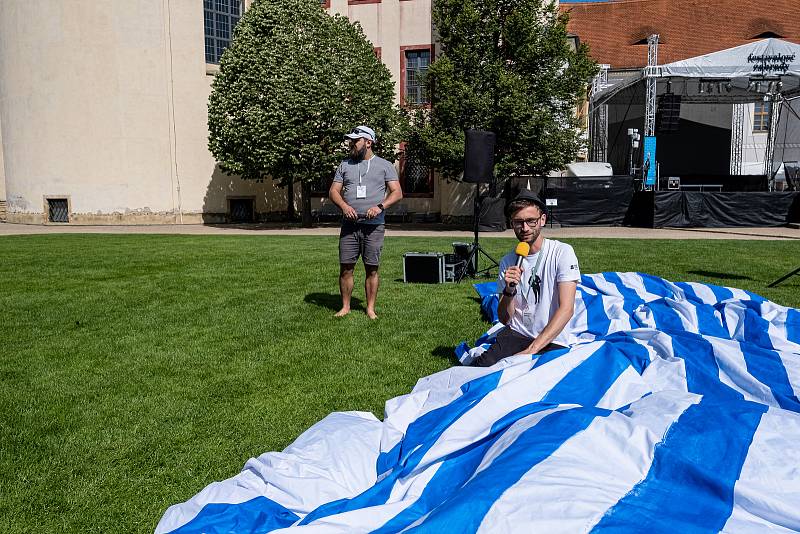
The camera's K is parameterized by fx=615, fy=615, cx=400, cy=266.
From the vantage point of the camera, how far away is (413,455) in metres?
2.73

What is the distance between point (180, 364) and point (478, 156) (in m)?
5.34

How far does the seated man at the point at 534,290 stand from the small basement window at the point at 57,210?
28.2 metres

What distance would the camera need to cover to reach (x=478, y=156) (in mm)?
8828

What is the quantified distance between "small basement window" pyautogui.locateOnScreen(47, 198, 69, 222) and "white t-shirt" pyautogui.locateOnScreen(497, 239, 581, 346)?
28.2 metres

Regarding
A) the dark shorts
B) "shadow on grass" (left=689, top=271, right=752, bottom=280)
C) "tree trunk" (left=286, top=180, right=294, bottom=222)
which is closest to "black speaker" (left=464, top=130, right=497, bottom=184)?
"shadow on grass" (left=689, top=271, right=752, bottom=280)

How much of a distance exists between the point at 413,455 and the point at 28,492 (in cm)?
183

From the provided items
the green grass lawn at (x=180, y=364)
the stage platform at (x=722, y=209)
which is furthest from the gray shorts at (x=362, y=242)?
the stage platform at (x=722, y=209)

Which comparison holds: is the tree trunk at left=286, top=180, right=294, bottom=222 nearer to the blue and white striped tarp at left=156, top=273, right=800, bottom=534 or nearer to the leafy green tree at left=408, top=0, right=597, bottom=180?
the leafy green tree at left=408, top=0, right=597, bottom=180

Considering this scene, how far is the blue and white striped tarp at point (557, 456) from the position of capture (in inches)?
79.8

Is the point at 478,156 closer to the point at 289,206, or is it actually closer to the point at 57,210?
the point at 289,206

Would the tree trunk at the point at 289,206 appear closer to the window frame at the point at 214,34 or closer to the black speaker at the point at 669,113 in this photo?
the window frame at the point at 214,34

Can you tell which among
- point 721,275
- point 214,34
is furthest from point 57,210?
point 721,275

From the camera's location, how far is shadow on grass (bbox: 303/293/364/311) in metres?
7.47

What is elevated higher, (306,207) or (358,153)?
(358,153)
